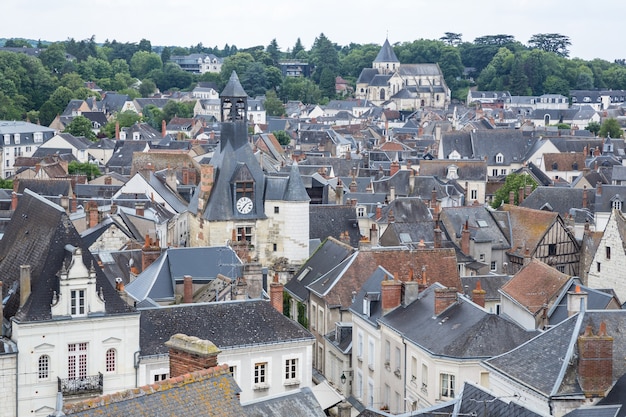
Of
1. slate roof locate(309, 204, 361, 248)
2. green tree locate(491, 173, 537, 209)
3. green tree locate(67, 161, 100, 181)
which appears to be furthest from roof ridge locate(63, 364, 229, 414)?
green tree locate(67, 161, 100, 181)

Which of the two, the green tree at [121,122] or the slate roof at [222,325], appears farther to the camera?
the green tree at [121,122]

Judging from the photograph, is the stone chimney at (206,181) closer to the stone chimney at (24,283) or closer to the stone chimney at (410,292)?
the stone chimney at (410,292)

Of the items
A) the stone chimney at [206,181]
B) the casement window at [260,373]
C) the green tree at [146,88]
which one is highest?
the green tree at [146,88]

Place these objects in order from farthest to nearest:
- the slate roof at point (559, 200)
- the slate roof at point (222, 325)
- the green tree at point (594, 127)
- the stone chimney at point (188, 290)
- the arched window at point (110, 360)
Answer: the green tree at point (594, 127), the slate roof at point (559, 200), the stone chimney at point (188, 290), the slate roof at point (222, 325), the arched window at point (110, 360)

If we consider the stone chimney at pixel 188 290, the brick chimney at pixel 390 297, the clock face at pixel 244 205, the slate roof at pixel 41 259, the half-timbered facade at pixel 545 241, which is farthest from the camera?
the half-timbered facade at pixel 545 241

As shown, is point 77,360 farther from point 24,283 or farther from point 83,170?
point 83,170

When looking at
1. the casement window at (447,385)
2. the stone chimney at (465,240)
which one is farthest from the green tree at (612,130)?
the casement window at (447,385)
